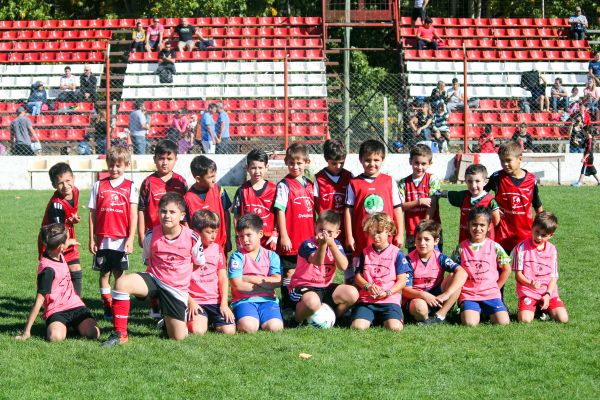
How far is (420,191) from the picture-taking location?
835 centimetres

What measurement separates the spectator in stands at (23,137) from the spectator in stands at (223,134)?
4095 mm

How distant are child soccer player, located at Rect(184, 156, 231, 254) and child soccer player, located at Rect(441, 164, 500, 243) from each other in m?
2.03

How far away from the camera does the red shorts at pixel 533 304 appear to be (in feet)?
25.0

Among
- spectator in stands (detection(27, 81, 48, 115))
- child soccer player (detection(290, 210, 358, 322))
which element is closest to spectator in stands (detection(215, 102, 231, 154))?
spectator in stands (detection(27, 81, 48, 115))

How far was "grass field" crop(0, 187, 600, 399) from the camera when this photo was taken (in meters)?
5.54

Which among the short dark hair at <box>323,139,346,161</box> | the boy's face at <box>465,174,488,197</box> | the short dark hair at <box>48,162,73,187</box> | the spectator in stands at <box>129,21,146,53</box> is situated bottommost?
the boy's face at <box>465,174,488,197</box>

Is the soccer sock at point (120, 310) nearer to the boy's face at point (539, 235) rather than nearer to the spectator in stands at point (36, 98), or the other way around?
the boy's face at point (539, 235)

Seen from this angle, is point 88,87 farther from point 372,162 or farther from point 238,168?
point 372,162

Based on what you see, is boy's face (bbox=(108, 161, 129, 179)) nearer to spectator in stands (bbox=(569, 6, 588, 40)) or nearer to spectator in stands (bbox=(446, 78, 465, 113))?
spectator in stands (bbox=(446, 78, 465, 113))

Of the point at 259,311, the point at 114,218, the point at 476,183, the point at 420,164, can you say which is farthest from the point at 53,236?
the point at 476,183

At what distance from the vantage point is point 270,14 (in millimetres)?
33094

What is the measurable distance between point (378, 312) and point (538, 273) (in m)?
1.52

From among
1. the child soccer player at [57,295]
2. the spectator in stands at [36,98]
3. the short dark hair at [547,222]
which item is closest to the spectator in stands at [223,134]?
the spectator in stands at [36,98]

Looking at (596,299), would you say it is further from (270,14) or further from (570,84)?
(270,14)
